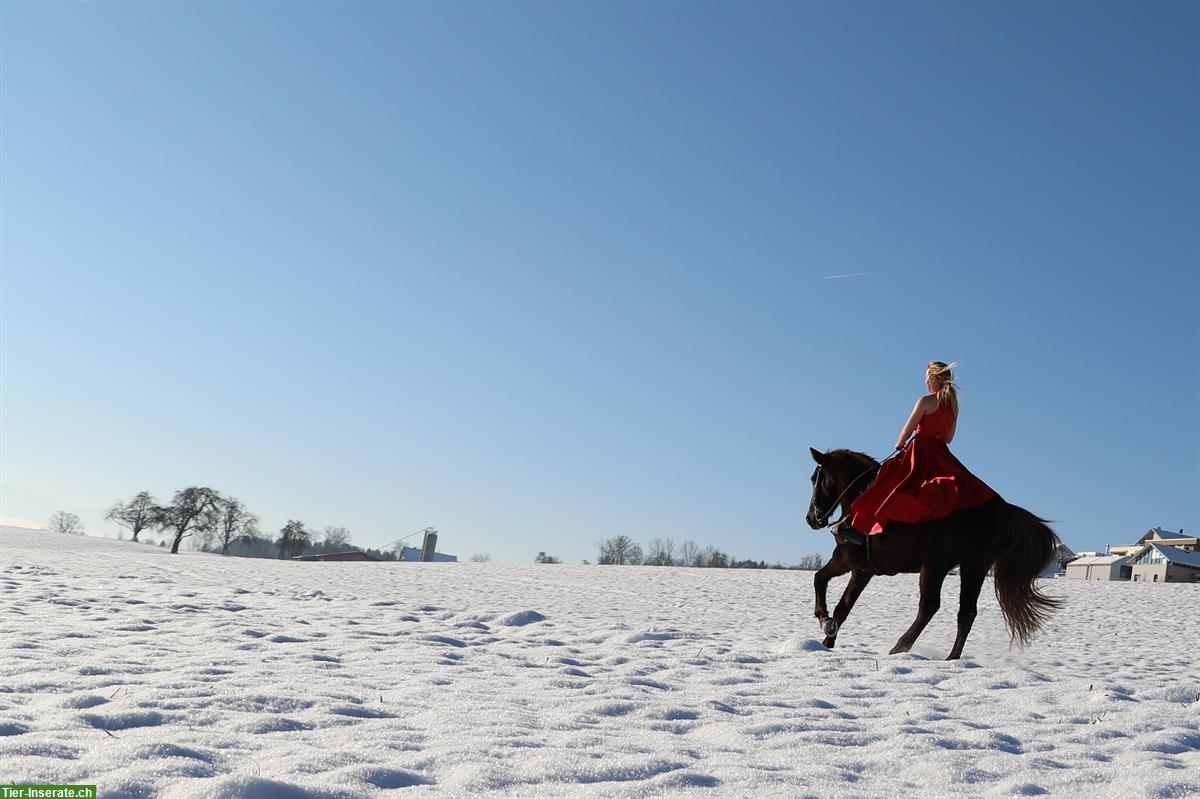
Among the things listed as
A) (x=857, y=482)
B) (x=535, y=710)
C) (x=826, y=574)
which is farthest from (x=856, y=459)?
(x=535, y=710)

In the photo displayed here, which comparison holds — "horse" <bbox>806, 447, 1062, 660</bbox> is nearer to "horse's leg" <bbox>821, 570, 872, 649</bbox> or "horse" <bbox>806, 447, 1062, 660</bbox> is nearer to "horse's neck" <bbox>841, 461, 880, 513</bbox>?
"horse's leg" <bbox>821, 570, 872, 649</bbox>

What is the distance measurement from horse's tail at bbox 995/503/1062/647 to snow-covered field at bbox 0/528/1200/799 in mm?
506

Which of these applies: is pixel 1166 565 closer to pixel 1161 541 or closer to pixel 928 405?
pixel 1161 541

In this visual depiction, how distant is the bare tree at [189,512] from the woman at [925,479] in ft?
288

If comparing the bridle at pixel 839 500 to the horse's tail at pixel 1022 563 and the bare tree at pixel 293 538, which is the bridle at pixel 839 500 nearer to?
the horse's tail at pixel 1022 563

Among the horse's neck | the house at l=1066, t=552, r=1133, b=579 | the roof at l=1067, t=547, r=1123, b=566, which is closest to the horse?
the horse's neck

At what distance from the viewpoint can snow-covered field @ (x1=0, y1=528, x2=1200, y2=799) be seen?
326cm

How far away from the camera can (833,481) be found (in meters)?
9.10

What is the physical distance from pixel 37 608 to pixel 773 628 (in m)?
8.25

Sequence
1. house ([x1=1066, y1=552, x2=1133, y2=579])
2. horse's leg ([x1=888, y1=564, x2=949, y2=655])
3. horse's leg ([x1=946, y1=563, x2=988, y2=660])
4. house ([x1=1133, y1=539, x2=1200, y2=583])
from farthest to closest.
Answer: house ([x1=1066, y1=552, x2=1133, y2=579])
house ([x1=1133, y1=539, x2=1200, y2=583])
horse's leg ([x1=946, y1=563, x2=988, y2=660])
horse's leg ([x1=888, y1=564, x2=949, y2=655])

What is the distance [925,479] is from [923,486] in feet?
0.40

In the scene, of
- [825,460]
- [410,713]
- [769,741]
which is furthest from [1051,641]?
[410,713]

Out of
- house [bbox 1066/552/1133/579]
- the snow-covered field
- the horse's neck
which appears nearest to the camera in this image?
the snow-covered field

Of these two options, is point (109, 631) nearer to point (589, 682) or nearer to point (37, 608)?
point (37, 608)
